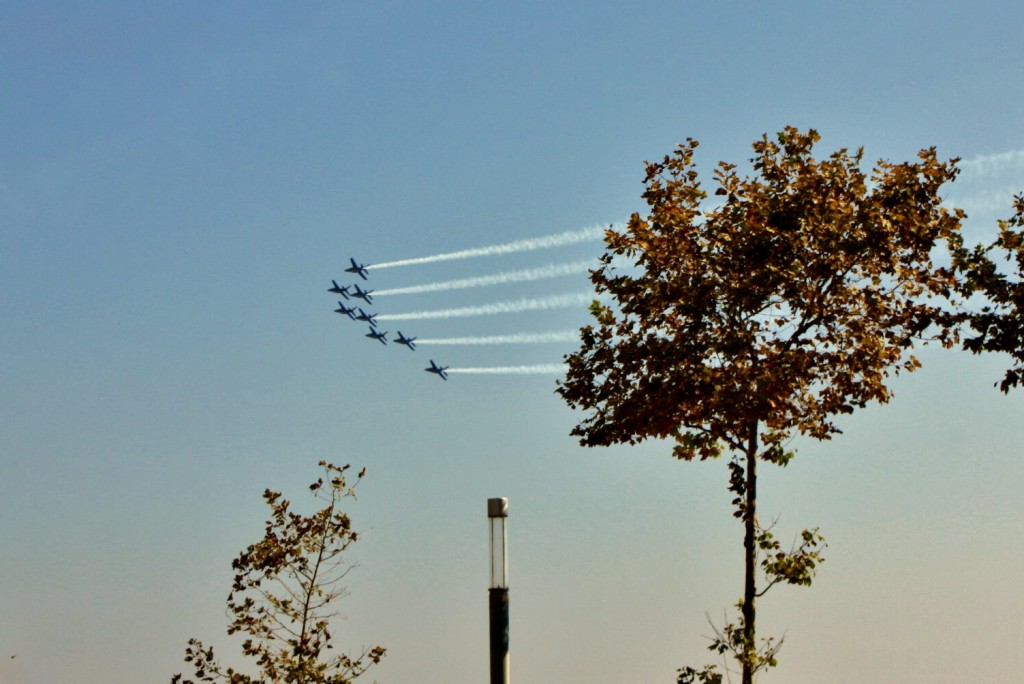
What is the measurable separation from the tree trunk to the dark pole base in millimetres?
4740

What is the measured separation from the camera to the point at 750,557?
2178 centimetres

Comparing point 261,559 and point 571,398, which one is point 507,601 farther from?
point 261,559

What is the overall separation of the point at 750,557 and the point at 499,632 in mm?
5238

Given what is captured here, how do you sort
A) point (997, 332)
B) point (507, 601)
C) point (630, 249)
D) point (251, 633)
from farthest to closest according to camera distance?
point (251, 633), point (630, 249), point (997, 332), point (507, 601)

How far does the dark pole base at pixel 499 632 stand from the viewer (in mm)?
18641

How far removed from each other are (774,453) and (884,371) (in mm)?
2317

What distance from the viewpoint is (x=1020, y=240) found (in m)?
21.5

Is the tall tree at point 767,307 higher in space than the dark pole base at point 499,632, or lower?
higher

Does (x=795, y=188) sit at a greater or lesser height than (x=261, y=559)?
greater

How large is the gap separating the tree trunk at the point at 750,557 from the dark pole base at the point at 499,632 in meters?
4.74

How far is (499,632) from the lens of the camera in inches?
734

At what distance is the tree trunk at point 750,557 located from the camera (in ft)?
70.2

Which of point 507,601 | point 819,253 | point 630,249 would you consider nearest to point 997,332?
point 819,253

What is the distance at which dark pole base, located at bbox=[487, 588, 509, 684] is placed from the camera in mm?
18641
